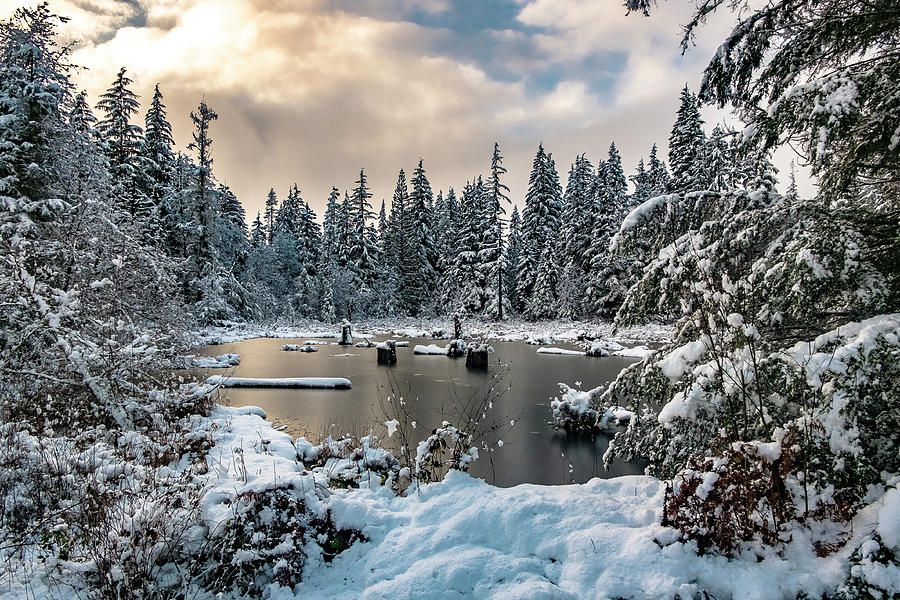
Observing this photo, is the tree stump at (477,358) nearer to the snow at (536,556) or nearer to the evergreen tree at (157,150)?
the snow at (536,556)

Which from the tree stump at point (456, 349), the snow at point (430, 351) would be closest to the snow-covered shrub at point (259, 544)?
the tree stump at point (456, 349)

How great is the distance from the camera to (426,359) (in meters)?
20.5

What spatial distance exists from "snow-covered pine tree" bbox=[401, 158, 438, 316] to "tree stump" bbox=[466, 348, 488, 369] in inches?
1017

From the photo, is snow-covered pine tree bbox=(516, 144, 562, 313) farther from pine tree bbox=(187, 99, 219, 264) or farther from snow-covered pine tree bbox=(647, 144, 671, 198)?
pine tree bbox=(187, 99, 219, 264)

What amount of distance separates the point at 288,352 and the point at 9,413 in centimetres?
1571

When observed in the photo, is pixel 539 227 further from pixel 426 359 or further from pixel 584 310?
pixel 426 359

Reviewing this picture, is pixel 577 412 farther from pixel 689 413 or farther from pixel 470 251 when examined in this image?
pixel 470 251

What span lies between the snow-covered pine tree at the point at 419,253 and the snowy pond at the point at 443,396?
21.2 meters

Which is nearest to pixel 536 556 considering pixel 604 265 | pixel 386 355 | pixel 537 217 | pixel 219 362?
pixel 386 355

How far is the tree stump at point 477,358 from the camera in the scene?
18.7m

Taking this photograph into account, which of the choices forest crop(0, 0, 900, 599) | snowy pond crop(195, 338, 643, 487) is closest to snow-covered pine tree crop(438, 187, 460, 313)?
snowy pond crop(195, 338, 643, 487)

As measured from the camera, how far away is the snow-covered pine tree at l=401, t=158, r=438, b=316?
Answer: 44844 mm

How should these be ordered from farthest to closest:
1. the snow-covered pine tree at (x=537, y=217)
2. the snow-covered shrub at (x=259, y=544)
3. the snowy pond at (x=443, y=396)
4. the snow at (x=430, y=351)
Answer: the snow-covered pine tree at (x=537, y=217)
the snow at (x=430, y=351)
the snowy pond at (x=443, y=396)
the snow-covered shrub at (x=259, y=544)

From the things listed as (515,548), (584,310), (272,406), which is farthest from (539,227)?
(515,548)
